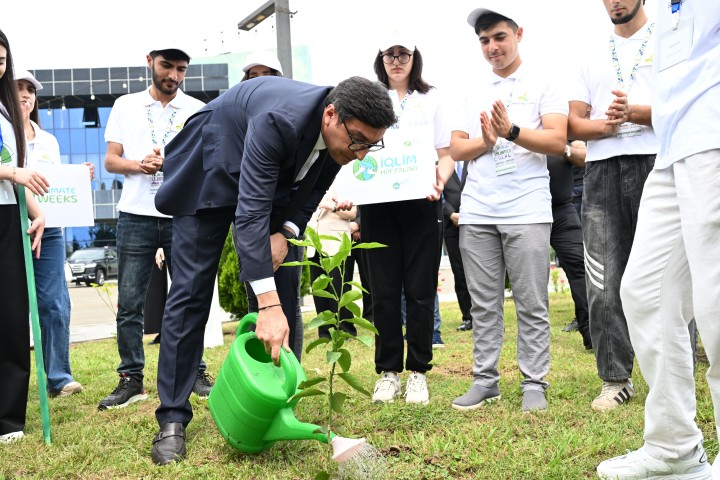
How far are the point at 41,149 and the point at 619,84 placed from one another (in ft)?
12.4

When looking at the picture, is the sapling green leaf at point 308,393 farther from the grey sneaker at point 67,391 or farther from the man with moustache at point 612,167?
the grey sneaker at point 67,391

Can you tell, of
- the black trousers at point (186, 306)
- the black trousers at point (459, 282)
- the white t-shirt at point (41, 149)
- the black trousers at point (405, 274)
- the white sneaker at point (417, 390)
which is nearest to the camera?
the black trousers at point (186, 306)

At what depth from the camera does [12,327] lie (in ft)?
11.1

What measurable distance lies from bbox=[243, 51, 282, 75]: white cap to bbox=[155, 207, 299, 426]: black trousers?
2126 mm

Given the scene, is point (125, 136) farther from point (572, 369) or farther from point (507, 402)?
point (572, 369)

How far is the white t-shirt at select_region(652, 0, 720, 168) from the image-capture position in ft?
6.77

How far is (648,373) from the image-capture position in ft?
7.98

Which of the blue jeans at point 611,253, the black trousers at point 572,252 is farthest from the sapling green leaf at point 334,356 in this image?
the black trousers at point 572,252

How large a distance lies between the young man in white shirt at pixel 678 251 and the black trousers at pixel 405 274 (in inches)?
59.8

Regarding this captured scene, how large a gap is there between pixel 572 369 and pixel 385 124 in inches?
104

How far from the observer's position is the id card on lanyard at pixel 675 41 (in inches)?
85.0

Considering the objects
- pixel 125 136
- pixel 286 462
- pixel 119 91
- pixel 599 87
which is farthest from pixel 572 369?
pixel 119 91

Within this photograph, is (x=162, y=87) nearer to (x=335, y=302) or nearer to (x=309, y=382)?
(x=309, y=382)

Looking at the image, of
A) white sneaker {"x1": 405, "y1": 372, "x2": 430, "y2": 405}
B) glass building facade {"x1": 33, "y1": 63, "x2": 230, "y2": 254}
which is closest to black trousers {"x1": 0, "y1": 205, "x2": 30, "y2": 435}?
white sneaker {"x1": 405, "y1": 372, "x2": 430, "y2": 405}
